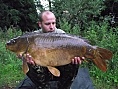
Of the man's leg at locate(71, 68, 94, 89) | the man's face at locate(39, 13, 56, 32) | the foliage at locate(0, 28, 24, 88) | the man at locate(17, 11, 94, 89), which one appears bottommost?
the foliage at locate(0, 28, 24, 88)

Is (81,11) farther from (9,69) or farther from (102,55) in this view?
(102,55)

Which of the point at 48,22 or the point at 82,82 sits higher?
the point at 48,22

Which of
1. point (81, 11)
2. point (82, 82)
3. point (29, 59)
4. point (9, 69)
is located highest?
point (29, 59)

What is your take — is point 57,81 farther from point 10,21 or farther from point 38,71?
point 10,21

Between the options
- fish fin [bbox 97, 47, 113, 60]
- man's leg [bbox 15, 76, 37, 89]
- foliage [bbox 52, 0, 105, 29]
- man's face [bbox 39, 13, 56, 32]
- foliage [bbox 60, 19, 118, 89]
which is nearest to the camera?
fish fin [bbox 97, 47, 113, 60]

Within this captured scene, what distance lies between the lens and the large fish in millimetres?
3150

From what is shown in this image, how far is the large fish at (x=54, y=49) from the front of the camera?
10.3 feet

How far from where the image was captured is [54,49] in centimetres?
317

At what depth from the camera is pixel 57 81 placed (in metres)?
4.09

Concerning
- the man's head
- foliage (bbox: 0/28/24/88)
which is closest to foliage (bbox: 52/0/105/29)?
foliage (bbox: 0/28/24/88)

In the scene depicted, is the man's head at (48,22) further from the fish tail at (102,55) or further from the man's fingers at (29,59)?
the fish tail at (102,55)

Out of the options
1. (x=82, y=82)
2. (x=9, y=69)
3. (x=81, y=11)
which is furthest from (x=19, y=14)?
(x=82, y=82)

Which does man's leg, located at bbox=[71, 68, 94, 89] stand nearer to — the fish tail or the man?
the man

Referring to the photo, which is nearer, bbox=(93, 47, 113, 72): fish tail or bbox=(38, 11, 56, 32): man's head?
bbox=(93, 47, 113, 72): fish tail
